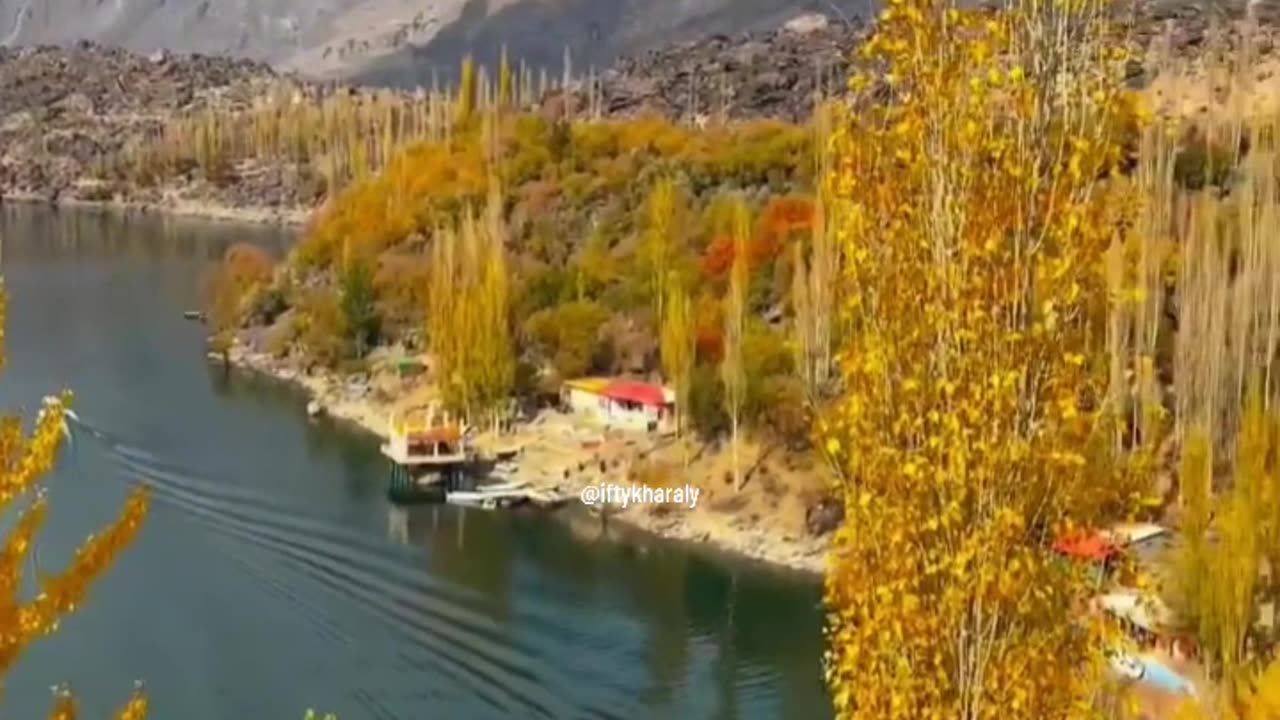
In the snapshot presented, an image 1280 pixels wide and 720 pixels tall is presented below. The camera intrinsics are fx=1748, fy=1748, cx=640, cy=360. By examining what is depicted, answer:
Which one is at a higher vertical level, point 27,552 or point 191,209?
point 191,209

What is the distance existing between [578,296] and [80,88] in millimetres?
48586

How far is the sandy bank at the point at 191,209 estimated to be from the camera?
4012 cm

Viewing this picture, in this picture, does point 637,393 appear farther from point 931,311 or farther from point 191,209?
point 191,209

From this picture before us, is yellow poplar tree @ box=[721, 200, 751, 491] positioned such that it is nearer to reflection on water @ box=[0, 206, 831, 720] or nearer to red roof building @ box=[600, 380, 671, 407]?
red roof building @ box=[600, 380, 671, 407]

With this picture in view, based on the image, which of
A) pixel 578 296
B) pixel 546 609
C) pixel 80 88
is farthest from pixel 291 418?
pixel 80 88

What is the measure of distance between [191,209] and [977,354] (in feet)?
137

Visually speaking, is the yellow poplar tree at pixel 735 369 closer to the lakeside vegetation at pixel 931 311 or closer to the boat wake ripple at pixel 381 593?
the lakeside vegetation at pixel 931 311

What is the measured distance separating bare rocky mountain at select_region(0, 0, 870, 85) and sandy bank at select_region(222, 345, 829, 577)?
4127 cm

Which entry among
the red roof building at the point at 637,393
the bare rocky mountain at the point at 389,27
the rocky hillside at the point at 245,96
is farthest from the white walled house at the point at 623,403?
the bare rocky mountain at the point at 389,27

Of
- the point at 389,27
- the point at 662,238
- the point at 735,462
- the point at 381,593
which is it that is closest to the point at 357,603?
the point at 381,593

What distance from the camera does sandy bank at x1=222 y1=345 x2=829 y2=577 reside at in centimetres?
1353

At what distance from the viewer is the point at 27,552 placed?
3037 mm

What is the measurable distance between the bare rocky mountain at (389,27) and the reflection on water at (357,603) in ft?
143

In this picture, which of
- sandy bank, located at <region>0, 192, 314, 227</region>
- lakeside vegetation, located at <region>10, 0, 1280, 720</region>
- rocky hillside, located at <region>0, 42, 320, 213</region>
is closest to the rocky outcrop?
sandy bank, located at <region>0, 192, 314, 227</region>
